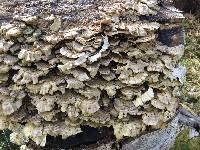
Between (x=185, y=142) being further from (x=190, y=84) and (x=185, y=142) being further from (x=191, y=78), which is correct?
(x=191, y=78)

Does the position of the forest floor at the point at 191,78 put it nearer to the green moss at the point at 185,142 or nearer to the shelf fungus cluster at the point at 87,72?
the green moss at the point at 185,142

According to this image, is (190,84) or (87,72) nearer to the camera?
(87,72)

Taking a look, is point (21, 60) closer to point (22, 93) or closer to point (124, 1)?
point (22, 93)

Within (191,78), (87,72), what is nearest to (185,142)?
(87,72)

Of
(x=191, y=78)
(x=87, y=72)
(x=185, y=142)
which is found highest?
(x=87, y=72)

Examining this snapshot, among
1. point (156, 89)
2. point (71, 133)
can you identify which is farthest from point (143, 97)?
point (71, 133)

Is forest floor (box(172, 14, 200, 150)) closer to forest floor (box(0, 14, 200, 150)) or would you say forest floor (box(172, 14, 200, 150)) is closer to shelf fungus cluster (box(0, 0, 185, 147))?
forest floor (box(0, 14, 200, 150))

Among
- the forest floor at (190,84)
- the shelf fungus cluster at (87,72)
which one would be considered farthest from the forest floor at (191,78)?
the shelf fungus cluster at (87,72)
